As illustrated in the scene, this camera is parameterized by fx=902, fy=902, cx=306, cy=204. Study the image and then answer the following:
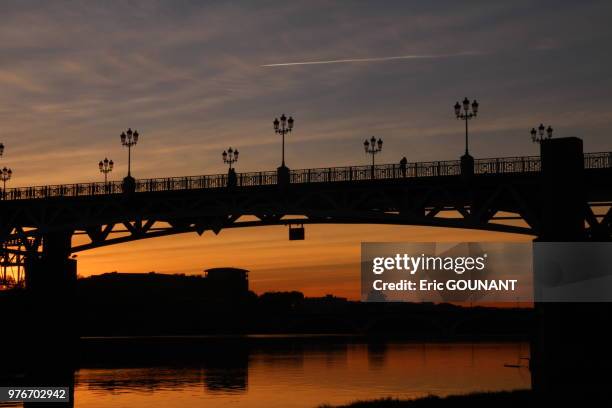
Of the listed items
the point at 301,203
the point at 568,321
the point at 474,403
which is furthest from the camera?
the point at 301,203

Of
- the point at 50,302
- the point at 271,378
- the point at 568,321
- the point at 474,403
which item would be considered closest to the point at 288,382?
the point at 271,378

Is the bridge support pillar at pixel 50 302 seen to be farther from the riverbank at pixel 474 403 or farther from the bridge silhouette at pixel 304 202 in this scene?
the riverbank at pixel 474 403

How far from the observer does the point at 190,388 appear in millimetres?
71188

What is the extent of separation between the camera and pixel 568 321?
25188 mm

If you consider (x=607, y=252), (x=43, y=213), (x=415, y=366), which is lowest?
(x=415, y=366)

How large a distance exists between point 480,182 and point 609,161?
26.5 ft

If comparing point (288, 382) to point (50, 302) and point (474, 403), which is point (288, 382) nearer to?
point (50, 302)

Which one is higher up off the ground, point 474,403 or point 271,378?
point 474,403

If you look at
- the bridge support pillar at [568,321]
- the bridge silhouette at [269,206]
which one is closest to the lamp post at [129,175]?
the bridge silhouette at [269,206]

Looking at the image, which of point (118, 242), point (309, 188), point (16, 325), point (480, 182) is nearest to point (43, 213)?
point (118, 242)

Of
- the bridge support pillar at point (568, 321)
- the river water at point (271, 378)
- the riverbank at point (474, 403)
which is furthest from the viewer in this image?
the river water at point (271, 378)

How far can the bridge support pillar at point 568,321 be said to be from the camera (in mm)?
22875

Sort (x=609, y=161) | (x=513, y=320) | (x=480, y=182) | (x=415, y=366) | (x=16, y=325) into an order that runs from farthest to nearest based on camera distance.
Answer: (x=513, y=320) → (x=415, y=366) → (x=16, y=325) → (x=480, y=182) → (x=609, y=161)

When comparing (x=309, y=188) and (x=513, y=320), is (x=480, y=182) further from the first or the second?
(x=513, y=320)
